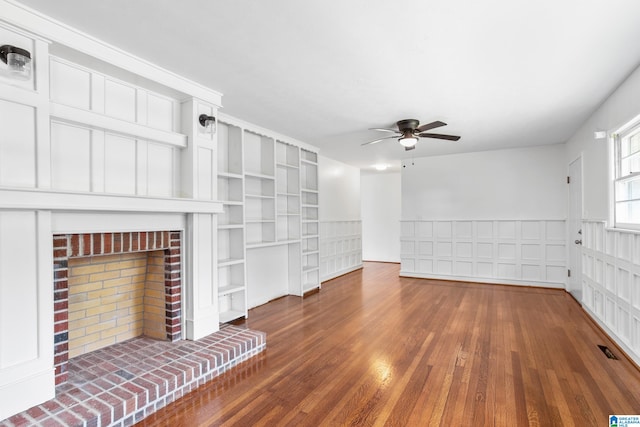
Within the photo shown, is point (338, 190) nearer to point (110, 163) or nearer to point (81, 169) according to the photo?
point (110, 163)

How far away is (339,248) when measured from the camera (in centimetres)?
721

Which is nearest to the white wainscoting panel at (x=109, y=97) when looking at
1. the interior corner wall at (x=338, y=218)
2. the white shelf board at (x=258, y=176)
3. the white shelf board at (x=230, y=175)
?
the white shelf board at (x=230, y=175)

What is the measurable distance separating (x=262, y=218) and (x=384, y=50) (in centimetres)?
308

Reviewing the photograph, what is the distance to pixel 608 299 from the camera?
3.53 m

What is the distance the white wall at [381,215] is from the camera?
9.01 m

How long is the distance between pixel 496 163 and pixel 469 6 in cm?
495

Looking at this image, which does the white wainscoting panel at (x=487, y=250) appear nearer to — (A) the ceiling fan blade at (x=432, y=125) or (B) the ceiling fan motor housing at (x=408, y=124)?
(B) the ceiling fan motor housing at (x=408, y=124)

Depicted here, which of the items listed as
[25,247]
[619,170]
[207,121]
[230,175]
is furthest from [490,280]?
[25,247]

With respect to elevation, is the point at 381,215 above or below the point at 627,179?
below

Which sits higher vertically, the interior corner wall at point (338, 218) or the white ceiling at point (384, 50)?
the white ceiling at point (384, 50)

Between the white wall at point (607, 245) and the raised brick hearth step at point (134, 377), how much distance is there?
3.45m

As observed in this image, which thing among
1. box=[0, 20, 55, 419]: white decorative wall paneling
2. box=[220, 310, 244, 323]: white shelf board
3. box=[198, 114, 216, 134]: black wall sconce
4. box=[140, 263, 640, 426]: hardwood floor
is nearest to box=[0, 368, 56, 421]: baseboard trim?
box=[0, 20, 55, 419]: white decorative wall paneling

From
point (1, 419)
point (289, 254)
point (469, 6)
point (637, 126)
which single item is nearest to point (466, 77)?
point (469, 6)

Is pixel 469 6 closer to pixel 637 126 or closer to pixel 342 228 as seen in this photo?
pixel 637 126
